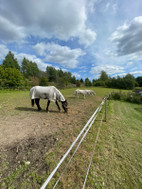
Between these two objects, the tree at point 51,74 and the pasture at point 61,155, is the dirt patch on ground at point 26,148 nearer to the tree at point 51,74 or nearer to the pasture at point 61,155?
the pasture at point 61,155

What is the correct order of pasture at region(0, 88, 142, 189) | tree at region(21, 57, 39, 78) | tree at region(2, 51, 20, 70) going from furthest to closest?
tree at region(21, 57, 39, 78), tree at region(2, 51, 20, 70), pasture at region(0, 88, 142, 189)

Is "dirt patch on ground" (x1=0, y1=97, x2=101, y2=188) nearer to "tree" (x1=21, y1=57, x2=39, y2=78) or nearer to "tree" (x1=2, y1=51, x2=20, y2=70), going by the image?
"tree" (x1=2, y1=51, x2=20, y2=70)

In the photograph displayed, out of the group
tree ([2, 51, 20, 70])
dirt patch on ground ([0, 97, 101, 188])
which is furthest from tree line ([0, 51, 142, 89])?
dirt patch on ground ([0, 97, 101, 188])

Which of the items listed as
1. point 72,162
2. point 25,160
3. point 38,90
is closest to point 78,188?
point 72,162

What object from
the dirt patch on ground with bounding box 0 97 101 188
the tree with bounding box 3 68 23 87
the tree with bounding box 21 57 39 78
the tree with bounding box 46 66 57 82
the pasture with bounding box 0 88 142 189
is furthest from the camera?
the tree with bounding box 46 66 57 82

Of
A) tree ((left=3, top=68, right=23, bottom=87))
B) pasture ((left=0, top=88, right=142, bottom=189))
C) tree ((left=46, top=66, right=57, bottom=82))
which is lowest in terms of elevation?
pasture ((left=0, top=88, right=142, bottom=189))

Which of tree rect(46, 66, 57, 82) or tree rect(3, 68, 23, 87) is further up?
tree rect(46, 66, 57, 82)

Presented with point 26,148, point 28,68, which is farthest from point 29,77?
point 26,148

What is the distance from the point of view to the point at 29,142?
2.88 m

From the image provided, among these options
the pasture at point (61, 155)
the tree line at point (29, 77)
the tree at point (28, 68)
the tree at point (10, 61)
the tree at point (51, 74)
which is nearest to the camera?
the pasture at point (61, 155)

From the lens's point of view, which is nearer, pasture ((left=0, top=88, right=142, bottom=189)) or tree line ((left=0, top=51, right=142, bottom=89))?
pasture ((left=0, top=88, right=142, bottom=189))

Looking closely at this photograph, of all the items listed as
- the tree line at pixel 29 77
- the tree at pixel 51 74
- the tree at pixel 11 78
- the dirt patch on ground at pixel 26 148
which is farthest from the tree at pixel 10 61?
the dirt patch on ground at pixel 26 148

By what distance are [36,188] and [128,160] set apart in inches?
101

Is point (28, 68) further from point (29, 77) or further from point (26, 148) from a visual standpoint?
point (26, 148)
